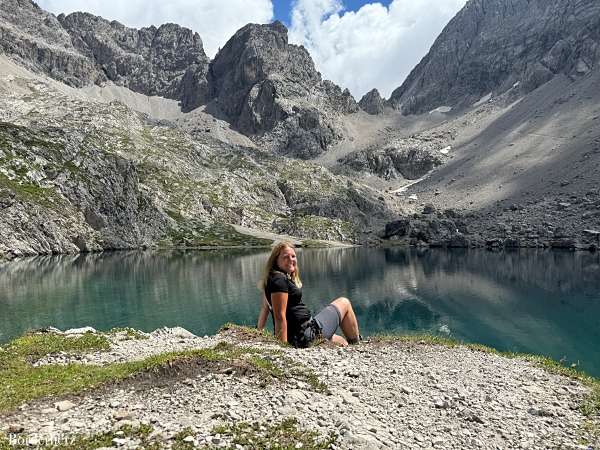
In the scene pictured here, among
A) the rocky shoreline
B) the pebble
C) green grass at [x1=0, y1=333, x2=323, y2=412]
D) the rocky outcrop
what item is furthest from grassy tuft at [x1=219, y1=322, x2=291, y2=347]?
the rocky outcrop

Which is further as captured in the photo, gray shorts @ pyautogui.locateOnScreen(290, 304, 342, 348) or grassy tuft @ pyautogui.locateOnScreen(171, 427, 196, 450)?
gray shorts @ pyautogui.locateOnScreen(290, 304, 342, 348)

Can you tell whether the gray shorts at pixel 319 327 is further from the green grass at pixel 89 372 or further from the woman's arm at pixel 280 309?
the green grass at pixel 89 372

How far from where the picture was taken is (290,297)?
51.3ft

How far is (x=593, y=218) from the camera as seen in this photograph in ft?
564

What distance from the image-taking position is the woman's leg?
1768 cm

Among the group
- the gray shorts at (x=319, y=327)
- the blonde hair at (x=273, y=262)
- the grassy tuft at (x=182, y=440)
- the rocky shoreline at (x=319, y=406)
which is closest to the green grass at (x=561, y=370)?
the rocky shoreline at (x=319, y=406)

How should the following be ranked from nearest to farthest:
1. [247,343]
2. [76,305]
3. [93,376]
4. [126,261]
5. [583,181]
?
[93,376] → [247,343] → [76,305] → [126,261] → [583,181]

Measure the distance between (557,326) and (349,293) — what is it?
110 feet

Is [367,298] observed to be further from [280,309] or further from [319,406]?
[319,406]

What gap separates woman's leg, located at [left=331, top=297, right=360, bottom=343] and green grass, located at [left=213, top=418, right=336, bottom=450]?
286 inches

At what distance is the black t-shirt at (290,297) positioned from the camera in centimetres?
1519

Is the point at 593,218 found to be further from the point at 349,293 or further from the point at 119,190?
the point at 119,190

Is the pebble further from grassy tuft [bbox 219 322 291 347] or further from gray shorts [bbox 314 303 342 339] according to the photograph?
gray shorts [bbox 314 303 342 339]

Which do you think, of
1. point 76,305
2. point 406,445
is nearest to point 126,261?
point 76,305
